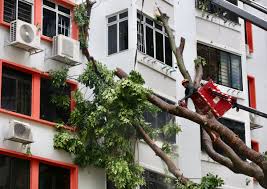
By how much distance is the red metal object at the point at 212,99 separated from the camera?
40.9ft

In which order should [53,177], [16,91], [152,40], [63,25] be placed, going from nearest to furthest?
1. [16,91]
2. [53,177]
3. [63,25]
4. [152,40]

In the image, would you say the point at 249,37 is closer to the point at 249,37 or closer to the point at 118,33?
the point at 249,37

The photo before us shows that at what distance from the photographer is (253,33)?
25.8 meters

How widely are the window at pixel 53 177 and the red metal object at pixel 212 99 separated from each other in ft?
17.4

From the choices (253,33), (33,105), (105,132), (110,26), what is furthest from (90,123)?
(253,33)

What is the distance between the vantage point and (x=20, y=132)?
15500 mm

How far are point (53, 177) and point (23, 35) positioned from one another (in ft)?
11.4

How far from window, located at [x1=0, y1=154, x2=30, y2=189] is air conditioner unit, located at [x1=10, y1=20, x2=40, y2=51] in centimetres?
264

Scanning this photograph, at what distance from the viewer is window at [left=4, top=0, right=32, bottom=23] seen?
54.4 ft

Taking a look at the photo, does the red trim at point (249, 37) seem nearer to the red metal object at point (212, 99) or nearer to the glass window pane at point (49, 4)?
the glass window pane at point (49, 4)

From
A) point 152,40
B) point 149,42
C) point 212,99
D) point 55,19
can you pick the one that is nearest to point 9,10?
point 55,19

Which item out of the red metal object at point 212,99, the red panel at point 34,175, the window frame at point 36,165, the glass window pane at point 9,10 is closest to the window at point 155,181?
the window frame at point 36,165

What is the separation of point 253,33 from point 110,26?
8.36m

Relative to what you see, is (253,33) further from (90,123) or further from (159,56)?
(90,123)
